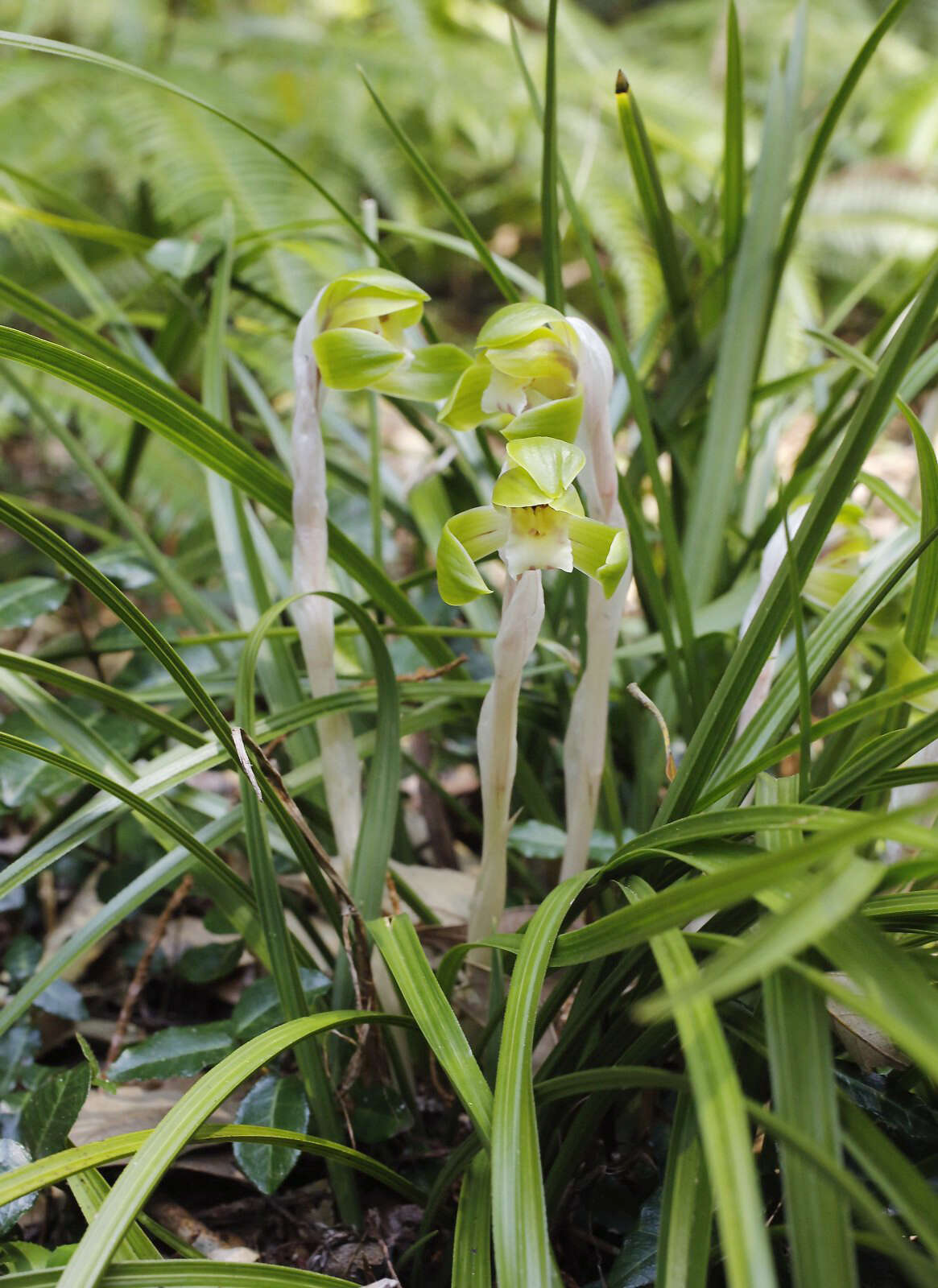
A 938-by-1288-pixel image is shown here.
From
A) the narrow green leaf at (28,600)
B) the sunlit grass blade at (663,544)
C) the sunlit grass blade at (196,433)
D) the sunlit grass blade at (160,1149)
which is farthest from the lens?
the narrow green leaf at (28,600)

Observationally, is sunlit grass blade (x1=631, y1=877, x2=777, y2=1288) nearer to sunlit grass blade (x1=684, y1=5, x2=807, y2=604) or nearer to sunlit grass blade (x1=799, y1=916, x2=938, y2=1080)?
sunlit grass blade (x1=799, y1=916, x2=938, y2=1080)

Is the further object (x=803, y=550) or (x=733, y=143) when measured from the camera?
(x=733, y=143)

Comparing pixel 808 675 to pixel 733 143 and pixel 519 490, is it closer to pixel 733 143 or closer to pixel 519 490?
pixel 519 490

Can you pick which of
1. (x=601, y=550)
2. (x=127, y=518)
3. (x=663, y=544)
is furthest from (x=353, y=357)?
(x=127, y=518)

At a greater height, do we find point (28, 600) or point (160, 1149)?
point (28, 600)

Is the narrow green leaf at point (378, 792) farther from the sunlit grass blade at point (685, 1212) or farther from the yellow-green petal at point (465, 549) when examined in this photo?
the sunlit grass blade at point (685, 1212)

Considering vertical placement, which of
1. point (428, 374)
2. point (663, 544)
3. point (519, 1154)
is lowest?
point (519, 1154)

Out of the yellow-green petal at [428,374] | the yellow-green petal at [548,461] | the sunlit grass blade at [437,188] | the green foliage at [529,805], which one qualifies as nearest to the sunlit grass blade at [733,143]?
the green foliage at [529,805]
